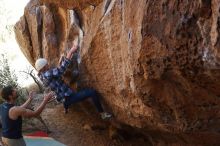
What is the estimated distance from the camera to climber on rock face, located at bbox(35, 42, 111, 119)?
874 cm

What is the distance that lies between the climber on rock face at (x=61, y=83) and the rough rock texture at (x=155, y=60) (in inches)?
8.0

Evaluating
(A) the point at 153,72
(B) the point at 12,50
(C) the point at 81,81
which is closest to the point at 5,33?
(B) the point at 12,50

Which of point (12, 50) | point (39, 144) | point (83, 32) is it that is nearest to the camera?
point (83, 32)

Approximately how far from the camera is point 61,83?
8883 mm

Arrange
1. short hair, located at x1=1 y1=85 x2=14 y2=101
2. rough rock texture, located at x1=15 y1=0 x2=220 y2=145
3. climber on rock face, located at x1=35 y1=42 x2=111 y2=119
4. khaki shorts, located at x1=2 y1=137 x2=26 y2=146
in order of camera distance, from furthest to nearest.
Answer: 1. climber on rock face, located at x1=35 y1=42 x2=111 y2=119
2. khaki shorts, located at x1=2 y1=137 x2=26 y2=146
3. short hair, located at x1=1 y1=85 x2=14 y2=101
4. rough rock texture, located at x1=15 y1=0 x2=220 y2=145

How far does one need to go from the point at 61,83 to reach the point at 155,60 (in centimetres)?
295

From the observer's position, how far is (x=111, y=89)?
8.36 m

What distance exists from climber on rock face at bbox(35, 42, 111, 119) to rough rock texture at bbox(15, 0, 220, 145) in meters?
0.20

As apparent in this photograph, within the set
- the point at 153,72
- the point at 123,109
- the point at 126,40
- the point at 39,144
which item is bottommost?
the point at 39,144

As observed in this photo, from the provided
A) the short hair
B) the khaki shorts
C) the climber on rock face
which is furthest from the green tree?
the short hair

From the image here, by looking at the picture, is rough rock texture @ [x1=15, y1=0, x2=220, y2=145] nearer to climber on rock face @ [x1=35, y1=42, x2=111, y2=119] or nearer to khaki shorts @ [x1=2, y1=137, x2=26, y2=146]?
climber on rock face @ [x1=35, y1=42, x2=111, y2=119]

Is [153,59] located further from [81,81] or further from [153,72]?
[81,81]

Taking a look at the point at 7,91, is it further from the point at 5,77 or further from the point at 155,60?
the point at 5,77

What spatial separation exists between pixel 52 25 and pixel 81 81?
7.03ft
